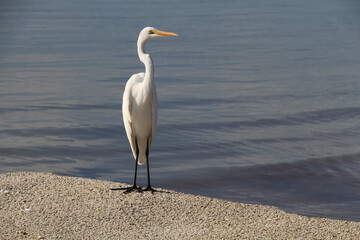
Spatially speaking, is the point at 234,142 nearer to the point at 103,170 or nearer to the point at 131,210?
the point at 103,170

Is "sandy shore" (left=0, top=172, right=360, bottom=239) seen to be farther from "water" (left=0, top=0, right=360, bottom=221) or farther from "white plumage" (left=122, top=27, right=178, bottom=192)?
"water" (left=0, top=0, right=360, bottom=221)

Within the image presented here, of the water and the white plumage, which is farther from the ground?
the white plumage

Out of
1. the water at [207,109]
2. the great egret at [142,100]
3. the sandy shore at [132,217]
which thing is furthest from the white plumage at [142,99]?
the water at [207,109]

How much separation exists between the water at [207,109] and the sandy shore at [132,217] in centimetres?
118

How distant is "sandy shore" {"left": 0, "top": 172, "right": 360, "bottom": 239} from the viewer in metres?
5.18

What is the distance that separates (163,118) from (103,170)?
3246mm

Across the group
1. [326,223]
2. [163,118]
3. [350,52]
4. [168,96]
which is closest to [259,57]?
[350,52]

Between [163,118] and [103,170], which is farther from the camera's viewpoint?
[163,118]

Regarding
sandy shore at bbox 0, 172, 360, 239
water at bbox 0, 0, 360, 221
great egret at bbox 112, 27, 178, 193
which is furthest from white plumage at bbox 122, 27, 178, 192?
water at bbox 0, 0, 360, 221

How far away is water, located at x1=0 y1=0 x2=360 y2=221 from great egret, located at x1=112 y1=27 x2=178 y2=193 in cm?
125

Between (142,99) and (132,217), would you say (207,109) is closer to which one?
(142,99)

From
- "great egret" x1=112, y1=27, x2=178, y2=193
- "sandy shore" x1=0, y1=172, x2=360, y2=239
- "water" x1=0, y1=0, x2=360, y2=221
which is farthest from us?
"water" x1=0, y1=0, x2=360, y2=221

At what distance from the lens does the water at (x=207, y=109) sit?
8.14 m

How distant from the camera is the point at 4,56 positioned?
1873cm
